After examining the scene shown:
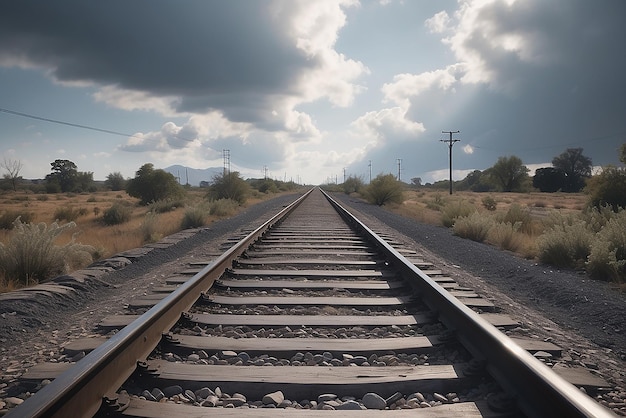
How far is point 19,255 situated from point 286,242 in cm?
484

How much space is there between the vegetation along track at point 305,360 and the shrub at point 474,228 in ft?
26.2

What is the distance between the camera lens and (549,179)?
9181 cm

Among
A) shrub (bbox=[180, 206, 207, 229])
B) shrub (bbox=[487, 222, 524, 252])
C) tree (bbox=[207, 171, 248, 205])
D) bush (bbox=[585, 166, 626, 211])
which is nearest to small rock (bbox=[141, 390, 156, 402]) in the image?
shrub (bbox=[487, 222, 524, 252])

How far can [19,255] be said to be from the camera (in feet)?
24.1

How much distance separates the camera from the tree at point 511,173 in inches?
3750

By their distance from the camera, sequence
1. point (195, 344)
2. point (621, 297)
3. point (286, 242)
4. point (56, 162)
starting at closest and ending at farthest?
point (195, 344), point (621, 297), point (286, 242), point (56, 162)

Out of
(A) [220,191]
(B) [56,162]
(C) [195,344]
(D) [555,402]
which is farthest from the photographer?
(B) [56,162]

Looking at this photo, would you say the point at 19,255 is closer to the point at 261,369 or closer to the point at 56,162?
the point at 261,369

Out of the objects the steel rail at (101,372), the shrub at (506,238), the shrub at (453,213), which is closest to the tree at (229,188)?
the shrub at (453,213)

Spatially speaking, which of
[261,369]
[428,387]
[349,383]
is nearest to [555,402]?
[428,387]

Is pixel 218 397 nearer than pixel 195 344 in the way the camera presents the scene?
Yes

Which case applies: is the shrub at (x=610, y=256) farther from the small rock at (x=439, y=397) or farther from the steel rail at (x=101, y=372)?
the steel rail at (x=101, y=372)

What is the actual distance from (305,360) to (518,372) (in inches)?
55.9

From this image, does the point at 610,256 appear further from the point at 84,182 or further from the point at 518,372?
the point at 84,182
